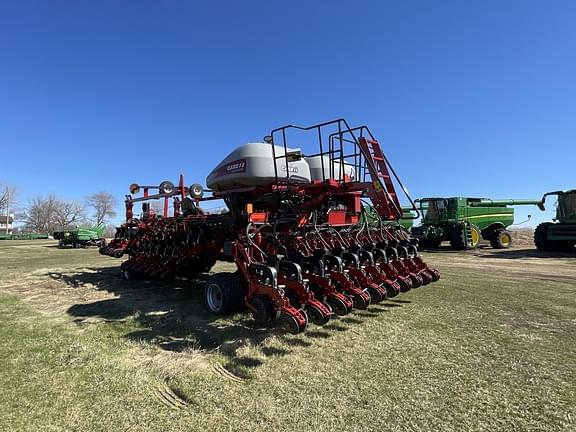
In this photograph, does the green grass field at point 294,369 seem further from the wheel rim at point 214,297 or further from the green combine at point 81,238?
the green combine at point 81,238

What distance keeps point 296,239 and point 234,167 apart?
225cm

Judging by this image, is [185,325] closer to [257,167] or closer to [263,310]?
[263,310]

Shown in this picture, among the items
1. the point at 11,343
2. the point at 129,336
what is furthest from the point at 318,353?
the point at 11,343

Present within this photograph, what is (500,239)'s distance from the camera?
21266 millimetres

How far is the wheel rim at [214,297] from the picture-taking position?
6367 mm

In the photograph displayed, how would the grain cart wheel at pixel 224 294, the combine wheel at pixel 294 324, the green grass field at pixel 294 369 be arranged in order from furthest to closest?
the grain cart wheel at pixel 224 294
the combine wheel at pixel 294 324
the green grass field at pixel 294 369

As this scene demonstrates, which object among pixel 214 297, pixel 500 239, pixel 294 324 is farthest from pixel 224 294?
pixel 500 239

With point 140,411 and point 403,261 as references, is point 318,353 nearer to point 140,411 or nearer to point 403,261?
point 140,411

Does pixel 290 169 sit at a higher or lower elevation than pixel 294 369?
higher

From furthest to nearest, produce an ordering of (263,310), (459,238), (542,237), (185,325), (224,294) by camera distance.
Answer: (459,238), (542,237), (224,294), (185,325), (263,310)

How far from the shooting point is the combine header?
5.22 m

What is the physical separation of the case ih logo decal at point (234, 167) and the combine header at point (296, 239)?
0.8 inches

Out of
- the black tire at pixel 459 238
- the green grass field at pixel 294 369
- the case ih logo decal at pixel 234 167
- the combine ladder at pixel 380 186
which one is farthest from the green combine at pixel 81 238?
the combine ladder at pixel 380 186

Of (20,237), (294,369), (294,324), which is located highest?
(20,237)
